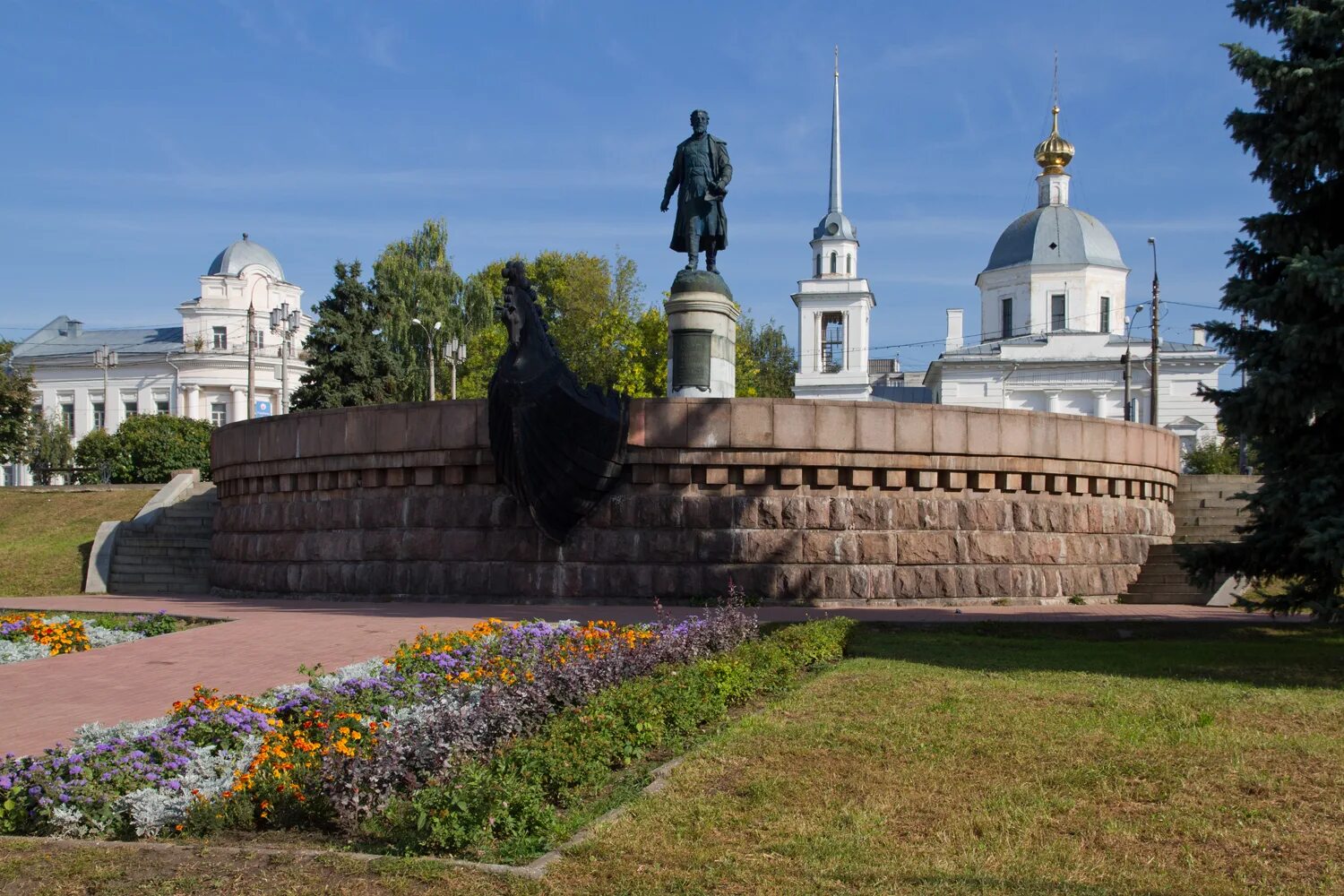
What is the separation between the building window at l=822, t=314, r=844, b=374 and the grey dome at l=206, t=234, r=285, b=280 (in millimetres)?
29782

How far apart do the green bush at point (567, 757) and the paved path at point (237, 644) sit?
268 centimetres

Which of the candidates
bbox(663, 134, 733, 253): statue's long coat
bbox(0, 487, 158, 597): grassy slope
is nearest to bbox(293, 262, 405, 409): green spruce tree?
bbox(0, 487, 158, 597): grassy slope

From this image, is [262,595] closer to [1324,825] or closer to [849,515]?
[849,515]

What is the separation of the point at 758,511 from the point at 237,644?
20.6 ft

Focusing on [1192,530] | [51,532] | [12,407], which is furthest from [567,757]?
[12,407]

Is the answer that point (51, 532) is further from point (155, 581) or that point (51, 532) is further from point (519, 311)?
point (519, 311)

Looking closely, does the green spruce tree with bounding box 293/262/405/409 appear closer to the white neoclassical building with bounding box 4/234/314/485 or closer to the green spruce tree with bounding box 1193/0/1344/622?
the white neoclassical building with bounding box 4/234/314/485

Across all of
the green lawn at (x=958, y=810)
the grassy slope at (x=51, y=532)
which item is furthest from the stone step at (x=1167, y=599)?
the grassy slope at (x=51, y=532)

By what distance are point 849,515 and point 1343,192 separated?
21.5ft

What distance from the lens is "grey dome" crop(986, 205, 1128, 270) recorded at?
213ft

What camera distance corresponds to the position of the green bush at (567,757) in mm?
5039

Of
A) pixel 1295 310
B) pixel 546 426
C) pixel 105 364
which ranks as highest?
pixel 105 364

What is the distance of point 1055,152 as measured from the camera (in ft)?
225

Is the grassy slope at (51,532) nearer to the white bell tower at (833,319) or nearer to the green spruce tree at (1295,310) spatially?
the green spruce tree at (1295,310)
